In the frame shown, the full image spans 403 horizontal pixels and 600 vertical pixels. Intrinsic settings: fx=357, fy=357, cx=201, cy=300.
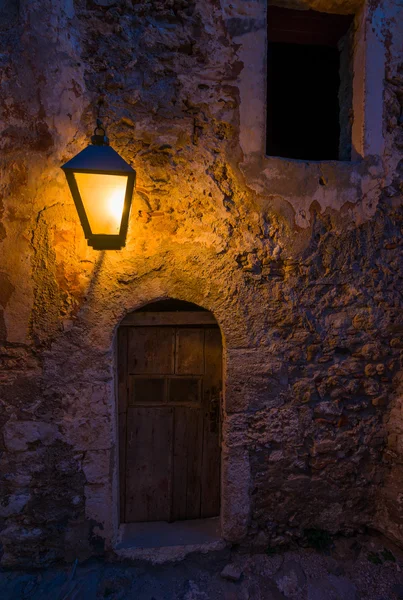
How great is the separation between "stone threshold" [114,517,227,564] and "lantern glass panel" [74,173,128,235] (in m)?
2.35

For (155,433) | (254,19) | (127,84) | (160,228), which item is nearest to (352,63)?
(254,19)

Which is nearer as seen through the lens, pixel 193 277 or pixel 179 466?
pixel 193 277

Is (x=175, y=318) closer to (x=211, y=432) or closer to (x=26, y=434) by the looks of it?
(x=211, y=432)

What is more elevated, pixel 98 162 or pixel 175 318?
pixel 98 162

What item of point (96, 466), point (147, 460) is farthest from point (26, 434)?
point (147, 460)

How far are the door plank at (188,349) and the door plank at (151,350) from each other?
5 centimetres

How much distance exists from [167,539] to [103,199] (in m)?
2.61

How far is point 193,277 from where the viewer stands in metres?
2.60

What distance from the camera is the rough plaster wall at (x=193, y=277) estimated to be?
96.9 inches

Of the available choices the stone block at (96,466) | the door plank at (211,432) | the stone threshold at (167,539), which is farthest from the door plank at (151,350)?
the stone threshold at (167,539)

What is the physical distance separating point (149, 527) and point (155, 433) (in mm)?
768

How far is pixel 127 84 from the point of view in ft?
8.29

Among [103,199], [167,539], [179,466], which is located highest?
[103,199]

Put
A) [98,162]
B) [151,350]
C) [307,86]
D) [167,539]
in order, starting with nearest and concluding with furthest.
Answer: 1. [98,162]
2. [167,539]
3. [151,350]
4. [307,86]
